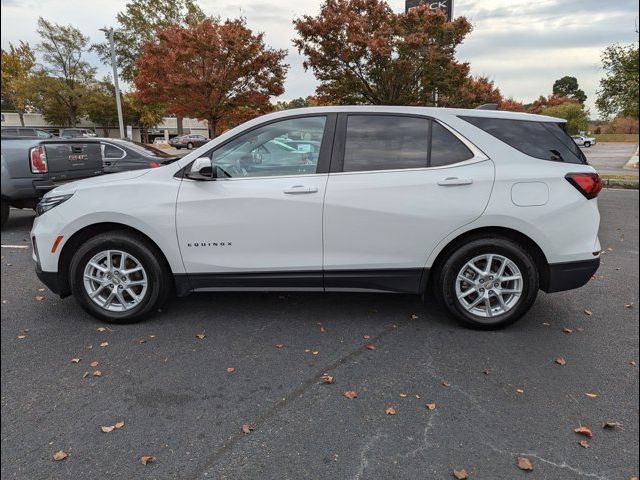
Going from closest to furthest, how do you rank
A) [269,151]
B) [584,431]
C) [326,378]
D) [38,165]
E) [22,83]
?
[584,431] < [326,378] < [269,151] < [38,165] < [22,83]

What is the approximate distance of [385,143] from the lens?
3.67 meters

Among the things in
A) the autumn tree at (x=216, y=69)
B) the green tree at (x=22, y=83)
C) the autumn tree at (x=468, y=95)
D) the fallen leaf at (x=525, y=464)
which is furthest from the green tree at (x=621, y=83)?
the green tree at (x=22, y=83)

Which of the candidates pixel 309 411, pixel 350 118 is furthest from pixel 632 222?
pixel 309 411

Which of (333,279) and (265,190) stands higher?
(265,190)

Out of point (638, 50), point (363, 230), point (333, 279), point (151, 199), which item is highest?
point (638, 50)

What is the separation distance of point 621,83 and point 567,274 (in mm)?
14688

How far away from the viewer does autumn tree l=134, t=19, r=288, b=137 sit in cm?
1692

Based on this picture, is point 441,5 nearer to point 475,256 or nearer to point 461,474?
point 475,256

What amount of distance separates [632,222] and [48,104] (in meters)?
41.2

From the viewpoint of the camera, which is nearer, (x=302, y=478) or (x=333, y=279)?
(x=302, y=478)

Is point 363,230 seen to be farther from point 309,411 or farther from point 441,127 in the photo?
point 309,411

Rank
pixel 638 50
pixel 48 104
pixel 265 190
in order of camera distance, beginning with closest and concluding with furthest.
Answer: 1. pixel 265 190
2. pixel 638 50
3. pixel 48 104

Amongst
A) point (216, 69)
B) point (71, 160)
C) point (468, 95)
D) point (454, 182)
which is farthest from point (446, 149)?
point (468, 95)

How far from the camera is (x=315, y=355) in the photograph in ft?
10.9
